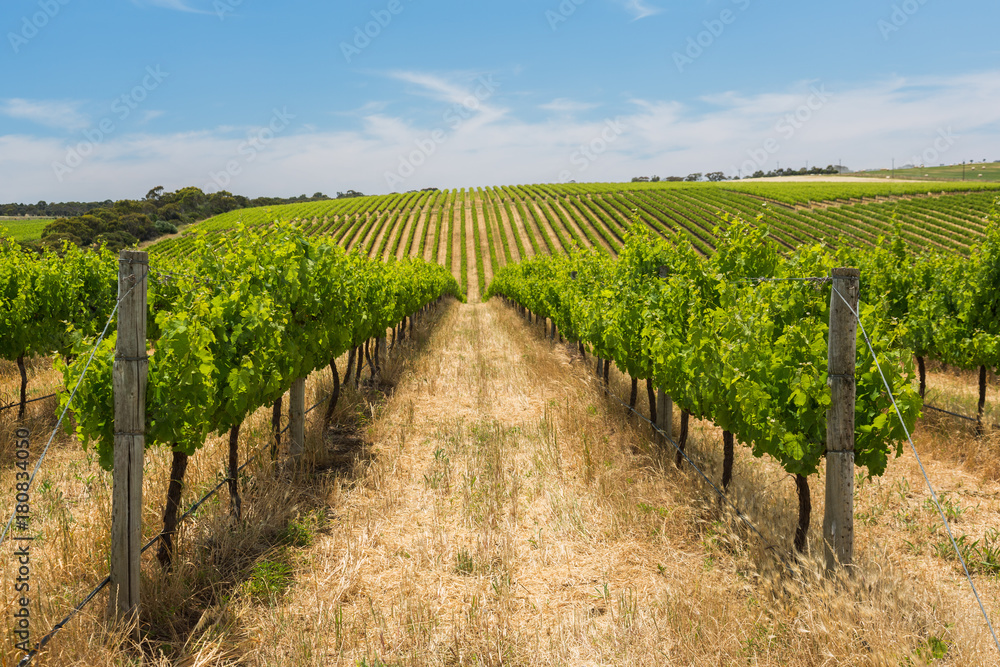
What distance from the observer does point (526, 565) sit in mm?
4699

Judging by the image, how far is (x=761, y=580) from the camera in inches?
162

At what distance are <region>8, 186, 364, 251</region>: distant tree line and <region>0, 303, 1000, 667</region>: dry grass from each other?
39.9 meters

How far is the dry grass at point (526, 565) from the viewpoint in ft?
11.3

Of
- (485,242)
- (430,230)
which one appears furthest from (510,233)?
(430,230)

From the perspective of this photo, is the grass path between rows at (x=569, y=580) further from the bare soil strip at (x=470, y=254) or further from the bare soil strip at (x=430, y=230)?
the bare soil strip at (x=430, y=230)

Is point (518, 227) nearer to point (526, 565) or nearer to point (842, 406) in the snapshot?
point (526, 565)

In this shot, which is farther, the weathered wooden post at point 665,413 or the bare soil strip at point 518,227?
the bare soil strip at point 518,227

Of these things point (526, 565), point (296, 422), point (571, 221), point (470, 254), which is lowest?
point (526, 565)

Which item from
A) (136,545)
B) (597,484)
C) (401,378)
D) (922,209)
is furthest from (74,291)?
(922,209)

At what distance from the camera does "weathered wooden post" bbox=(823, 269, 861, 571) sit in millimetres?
3629

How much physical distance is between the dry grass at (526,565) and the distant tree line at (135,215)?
3985 centimetres

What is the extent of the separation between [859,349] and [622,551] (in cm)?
258

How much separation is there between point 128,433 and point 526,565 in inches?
129

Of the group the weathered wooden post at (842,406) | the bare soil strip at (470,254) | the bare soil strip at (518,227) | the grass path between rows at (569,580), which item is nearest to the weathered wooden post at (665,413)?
the grass path between rows at (569,580)
